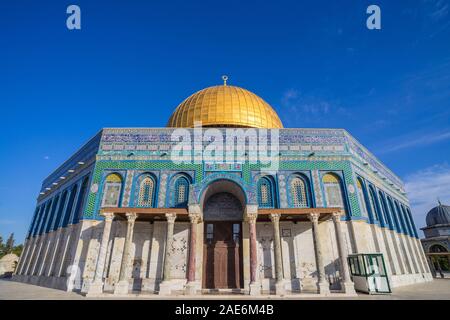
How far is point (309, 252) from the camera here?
13023mm

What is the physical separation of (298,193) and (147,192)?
8.25 m

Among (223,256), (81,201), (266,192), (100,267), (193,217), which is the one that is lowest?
(100,267)

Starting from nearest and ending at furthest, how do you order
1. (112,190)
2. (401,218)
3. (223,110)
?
(112,190)
(223,110)
(401,218)

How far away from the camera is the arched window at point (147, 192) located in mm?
13789

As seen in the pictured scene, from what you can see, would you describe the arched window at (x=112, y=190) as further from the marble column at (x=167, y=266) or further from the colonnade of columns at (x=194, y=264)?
the marble column at (x=167, y=266)

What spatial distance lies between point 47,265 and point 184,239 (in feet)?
32.3

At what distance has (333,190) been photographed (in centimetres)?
1424

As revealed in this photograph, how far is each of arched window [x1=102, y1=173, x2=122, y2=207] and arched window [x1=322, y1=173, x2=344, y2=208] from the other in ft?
37.3

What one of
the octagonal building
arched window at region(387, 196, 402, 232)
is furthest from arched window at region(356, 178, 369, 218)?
arched window at region(387, 196, 402, 232)

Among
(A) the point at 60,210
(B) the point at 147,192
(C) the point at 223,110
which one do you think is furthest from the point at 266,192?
(A) the point at 60,210

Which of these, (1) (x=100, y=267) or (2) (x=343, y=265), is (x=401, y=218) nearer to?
(2) (x=343, y=265)

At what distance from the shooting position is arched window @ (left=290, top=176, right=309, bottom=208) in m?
13.8

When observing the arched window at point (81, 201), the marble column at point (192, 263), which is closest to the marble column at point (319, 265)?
the marble column at point (192, 263)

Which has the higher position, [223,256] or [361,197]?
[361,197]
